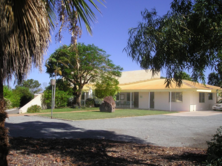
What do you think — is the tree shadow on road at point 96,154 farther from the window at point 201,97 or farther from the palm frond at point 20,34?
the window at point 201,97

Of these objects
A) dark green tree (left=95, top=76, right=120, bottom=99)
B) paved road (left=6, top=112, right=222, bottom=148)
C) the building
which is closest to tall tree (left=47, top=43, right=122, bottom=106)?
dark green tree (left=95, top=76, right=120, bottom=99)

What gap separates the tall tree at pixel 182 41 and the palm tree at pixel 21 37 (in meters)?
1.83

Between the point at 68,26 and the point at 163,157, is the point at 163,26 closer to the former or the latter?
the point at 68,26

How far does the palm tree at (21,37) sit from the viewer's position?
11.7 ft

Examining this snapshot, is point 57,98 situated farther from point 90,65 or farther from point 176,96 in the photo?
point 176,96

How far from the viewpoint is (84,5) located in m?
4.07

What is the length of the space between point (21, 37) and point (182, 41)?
381 centimetres

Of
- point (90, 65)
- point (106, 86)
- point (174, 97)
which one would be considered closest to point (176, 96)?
point (174, 97)

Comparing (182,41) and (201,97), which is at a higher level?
(182,41)

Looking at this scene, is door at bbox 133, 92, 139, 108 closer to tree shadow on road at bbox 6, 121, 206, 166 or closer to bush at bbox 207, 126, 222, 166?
tree shadow on road at bbox 6, 121, 206, 166

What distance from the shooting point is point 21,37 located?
3.83 metres

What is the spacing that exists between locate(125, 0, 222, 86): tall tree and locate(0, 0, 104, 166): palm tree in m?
1.83

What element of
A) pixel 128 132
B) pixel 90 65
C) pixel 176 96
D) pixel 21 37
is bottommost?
pixel 128 132

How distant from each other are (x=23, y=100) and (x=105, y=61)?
42.5 feet
